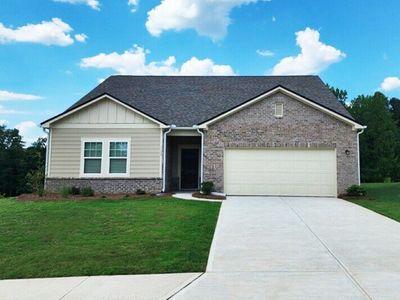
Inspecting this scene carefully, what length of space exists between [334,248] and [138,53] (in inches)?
777

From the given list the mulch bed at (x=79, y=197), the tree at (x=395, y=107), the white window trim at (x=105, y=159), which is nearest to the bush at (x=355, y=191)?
the mulch bed at (x=79, y=197)

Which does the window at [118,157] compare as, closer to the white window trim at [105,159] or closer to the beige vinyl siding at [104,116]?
the white window trim at [105,159]

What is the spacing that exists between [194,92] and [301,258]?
15.5 metres

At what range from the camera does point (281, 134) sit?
625 inches

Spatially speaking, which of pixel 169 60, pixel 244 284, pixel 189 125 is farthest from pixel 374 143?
pixel 244 284

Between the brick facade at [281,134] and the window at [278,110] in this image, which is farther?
the window at [278,110]

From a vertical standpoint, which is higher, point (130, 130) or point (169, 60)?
point (169, 60)

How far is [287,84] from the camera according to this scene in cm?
2114

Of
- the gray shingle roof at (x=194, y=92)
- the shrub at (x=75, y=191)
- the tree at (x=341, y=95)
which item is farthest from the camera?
the tree at (x=341, y=95)

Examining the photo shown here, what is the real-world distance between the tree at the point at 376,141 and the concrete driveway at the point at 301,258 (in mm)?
32648

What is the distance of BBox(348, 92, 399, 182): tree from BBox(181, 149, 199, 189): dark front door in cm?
2821

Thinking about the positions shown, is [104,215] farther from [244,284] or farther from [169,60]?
[169,60]

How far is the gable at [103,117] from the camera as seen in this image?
16125mm

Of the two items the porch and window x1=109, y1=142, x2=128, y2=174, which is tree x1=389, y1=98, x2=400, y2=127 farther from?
window x1=109, y1=142, x2=128, y2=174
